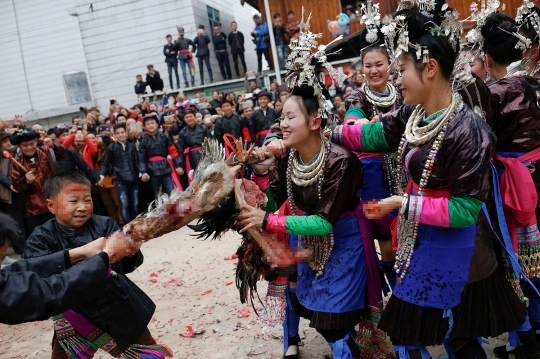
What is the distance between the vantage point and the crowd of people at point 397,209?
84.4 inches

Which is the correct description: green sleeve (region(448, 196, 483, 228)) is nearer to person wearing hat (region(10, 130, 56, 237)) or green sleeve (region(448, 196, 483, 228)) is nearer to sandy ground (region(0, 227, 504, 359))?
sandy ground (region(0, 227, 504, 359))

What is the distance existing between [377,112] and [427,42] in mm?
1294

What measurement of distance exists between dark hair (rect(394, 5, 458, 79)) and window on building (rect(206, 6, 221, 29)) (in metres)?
17.5

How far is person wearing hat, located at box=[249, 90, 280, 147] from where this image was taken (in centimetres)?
866

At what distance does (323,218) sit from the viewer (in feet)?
8.12

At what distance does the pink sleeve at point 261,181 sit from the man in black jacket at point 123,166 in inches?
234

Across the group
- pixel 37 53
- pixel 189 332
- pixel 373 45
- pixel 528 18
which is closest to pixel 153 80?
pixel 37 53

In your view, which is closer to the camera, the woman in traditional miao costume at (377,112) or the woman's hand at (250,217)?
the woman's hand at (250,217)

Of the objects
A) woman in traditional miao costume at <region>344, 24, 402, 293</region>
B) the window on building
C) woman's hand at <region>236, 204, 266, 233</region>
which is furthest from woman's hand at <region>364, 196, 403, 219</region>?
the window on building

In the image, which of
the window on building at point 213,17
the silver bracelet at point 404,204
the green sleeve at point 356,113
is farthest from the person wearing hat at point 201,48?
the silver bracelet at point 404,204

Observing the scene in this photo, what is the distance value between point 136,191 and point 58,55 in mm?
15115

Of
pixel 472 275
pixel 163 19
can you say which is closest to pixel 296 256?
pixel 472 275

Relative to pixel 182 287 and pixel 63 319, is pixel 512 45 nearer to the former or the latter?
pixel 63 319

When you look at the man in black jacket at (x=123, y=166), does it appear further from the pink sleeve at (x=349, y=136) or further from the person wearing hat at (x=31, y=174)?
the pink sleeve at (x=349, y=136)
